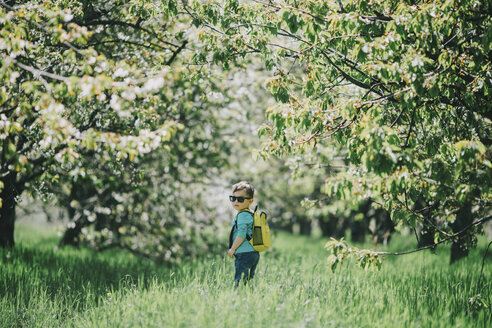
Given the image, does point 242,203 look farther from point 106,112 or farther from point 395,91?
point 106,112

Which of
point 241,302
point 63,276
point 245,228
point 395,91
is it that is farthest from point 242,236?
point 63,276

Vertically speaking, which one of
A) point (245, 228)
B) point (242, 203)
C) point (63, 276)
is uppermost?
point (242, 203)

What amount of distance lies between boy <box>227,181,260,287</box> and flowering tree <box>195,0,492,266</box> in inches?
28.9

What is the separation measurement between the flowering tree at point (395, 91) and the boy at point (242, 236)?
0.73 m

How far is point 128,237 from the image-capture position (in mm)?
8914

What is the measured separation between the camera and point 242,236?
462cm

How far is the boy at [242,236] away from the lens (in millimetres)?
4660

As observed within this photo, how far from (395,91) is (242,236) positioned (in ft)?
8.67

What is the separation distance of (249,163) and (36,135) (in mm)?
9683

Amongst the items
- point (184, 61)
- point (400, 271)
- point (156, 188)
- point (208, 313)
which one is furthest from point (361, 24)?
point (156, 188)

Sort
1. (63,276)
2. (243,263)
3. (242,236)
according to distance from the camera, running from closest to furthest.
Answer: (242,236) → (243,263) → (63,276)

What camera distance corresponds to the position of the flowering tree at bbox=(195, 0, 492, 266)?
3.57 m

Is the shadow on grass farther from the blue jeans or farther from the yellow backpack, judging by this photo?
the yellow backpack

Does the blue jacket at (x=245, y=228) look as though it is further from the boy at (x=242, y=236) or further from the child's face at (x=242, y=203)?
the child's face at (x=242, y=203)
